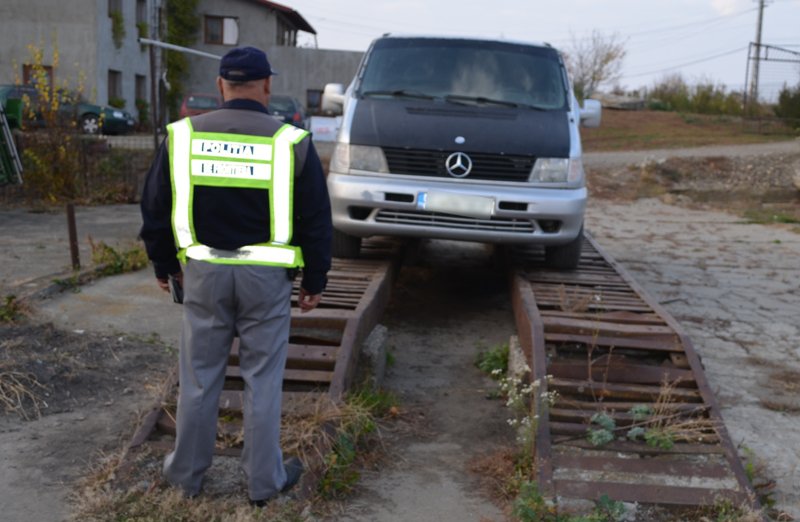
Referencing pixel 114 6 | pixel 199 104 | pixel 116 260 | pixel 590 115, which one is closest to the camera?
pixel 590 115

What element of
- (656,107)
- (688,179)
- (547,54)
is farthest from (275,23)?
(547,54)

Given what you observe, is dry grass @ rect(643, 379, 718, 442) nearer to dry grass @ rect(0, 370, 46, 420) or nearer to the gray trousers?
the gray trousers

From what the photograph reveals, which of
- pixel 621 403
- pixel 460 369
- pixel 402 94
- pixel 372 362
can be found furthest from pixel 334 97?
pixel 621 403

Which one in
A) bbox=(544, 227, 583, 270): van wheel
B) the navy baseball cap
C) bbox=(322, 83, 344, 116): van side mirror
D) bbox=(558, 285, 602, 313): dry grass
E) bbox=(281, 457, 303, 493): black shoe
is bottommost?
bbox=(281, 457, 303, 493): black shoe

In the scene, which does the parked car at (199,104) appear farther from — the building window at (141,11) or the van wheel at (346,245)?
the van wheel at (346,245)

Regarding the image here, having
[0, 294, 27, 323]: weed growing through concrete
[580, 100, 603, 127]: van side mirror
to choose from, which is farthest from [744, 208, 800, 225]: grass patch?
[0, 294, 27, 323]: weed growing through concrete

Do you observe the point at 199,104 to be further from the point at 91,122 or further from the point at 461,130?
the point at 461,130

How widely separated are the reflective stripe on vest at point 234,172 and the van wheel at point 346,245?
3.69 metres

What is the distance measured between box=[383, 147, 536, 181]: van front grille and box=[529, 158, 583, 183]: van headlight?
49 mm

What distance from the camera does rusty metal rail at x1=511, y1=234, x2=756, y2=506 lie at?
151 inches

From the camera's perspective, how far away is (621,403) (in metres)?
4.56

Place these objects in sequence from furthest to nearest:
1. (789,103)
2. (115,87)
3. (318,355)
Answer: (115,87) < (789,103) < (318,355)

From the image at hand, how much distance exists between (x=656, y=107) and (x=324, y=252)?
35379 millimetres

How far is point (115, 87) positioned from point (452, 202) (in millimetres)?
30576
